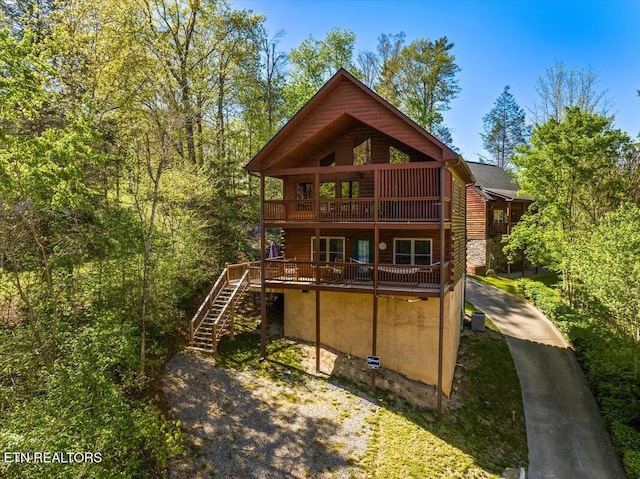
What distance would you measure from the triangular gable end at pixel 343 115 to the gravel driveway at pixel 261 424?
345 inches

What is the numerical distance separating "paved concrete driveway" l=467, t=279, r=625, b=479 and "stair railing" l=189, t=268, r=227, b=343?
1334cm

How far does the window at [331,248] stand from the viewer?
56.9 ft

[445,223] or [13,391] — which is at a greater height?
[445,223]

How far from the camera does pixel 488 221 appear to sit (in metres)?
31.7

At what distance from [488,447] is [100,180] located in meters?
17.0

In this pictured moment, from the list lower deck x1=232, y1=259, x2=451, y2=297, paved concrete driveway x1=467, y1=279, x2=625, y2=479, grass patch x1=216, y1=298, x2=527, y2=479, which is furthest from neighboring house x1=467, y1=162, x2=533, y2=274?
lower deck x1=232, y1=259, x2=451, y2=297

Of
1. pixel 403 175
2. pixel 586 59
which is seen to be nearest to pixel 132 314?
pixel 403 175

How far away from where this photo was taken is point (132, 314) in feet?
40.7

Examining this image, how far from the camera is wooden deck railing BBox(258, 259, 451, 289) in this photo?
44.8 feet

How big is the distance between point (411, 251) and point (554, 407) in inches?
338

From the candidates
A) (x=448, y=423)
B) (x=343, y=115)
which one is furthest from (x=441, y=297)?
(x=343, y=115)

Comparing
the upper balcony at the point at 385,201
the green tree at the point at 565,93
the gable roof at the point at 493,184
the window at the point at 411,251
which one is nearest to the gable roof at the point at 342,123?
the upper balcony at the point at 385,201

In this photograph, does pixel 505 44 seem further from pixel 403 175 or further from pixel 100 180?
pixel 100 180

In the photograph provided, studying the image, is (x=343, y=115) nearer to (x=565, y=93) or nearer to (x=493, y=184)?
(x=565, y=93)
